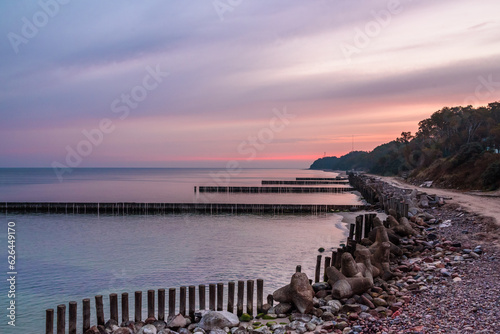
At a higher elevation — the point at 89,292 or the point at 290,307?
the point at 290,307

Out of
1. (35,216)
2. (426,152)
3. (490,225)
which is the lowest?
(35,216)

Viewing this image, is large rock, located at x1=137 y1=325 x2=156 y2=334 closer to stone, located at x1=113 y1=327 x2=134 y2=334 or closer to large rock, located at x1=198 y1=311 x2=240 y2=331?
stone, located at x1=113 y1=327 x2=134 y2=334

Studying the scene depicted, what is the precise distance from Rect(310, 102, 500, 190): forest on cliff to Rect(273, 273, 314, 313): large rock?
106ft

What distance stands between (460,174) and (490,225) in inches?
1202

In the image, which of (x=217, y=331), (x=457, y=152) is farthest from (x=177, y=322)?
(x=457, y=152)

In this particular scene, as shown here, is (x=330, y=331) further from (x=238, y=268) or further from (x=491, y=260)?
(x=238, y=268)

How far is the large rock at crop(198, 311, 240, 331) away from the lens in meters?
9.73

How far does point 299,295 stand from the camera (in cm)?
1041

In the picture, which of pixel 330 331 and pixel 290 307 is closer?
pixel 330 331

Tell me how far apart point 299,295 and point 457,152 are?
2180 inches

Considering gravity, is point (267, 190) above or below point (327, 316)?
below

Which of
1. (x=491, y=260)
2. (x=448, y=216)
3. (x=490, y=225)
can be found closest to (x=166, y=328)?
(x=491, y=260)

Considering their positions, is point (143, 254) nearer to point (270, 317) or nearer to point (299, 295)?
point (270, 317)

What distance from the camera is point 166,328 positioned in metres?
9.70
